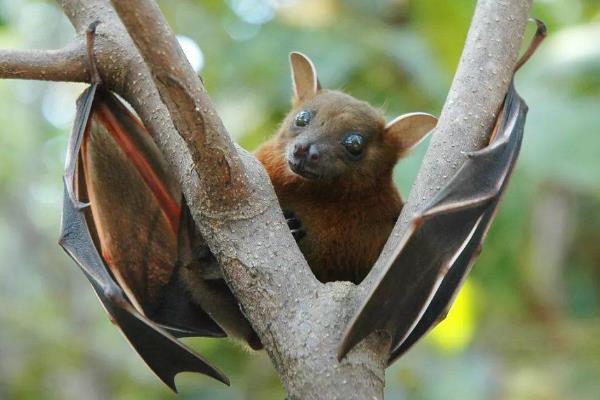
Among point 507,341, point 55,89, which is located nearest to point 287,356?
point 507,341

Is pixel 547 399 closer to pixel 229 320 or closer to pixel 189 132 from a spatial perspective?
pixel 229 320

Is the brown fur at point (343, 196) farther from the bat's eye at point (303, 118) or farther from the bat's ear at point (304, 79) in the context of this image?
the bat's ear at point (304, 79)

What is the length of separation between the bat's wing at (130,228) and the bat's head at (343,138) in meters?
0.67

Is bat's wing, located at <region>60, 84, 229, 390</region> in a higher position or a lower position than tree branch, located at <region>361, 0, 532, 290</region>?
lower

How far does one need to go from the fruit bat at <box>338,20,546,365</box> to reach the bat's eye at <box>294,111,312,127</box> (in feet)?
4.23

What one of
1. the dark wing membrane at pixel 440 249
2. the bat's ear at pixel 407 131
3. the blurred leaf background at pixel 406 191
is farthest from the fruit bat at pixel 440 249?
the blurred leaf background at pixel 406 191

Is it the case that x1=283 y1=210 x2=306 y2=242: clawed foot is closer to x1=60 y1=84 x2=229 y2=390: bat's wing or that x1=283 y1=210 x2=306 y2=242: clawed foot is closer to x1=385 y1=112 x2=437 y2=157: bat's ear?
x1=60 y1=84 x2=229 y2=390: bat's wing

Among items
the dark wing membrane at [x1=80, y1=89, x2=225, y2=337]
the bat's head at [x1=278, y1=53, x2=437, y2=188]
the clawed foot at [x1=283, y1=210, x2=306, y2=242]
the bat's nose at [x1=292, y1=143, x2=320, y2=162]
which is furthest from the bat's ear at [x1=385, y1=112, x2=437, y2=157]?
the dark wing membrane at [x1=80, y1=89, x2=225, y2=337]

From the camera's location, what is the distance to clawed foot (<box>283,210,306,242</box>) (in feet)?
12.5

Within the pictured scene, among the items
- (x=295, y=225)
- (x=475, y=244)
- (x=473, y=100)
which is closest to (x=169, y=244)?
(x=295, y=225)

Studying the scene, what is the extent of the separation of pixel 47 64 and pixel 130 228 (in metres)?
1.01

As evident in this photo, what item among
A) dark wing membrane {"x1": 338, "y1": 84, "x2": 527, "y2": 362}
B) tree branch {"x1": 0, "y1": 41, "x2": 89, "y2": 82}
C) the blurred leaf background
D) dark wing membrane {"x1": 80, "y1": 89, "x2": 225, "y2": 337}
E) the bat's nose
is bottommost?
the blurred leaf background

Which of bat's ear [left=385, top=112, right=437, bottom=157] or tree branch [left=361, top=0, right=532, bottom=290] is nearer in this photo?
tree branch [left=361, top=0, right=532, bottom=290]

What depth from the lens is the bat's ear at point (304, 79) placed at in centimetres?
443
